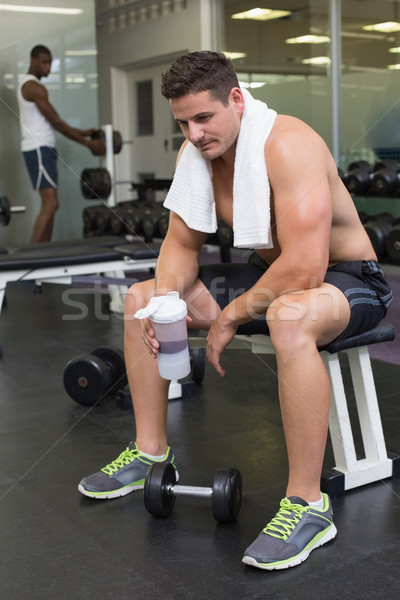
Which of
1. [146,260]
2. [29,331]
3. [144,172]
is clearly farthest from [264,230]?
[144,172]

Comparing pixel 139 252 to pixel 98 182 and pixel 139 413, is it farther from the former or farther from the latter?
pixel 98 182

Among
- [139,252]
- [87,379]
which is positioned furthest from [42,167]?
[87,379]

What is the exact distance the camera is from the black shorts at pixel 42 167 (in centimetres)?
483

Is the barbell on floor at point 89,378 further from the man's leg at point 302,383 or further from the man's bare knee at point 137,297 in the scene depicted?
the man's leg at point 302,383

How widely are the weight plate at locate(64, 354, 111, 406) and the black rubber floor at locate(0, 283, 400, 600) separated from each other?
0.12ft

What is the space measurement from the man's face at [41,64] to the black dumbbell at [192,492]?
3850 millimetres

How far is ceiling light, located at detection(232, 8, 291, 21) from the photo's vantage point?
216 inches

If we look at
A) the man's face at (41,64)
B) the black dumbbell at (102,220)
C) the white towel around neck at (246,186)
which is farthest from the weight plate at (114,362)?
the man's face at (41,64)

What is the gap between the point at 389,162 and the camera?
4.27 metres

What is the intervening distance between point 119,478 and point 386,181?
3.02 metres

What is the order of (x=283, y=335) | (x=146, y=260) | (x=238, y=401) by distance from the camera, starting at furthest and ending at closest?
(x=146, y=260) < (x=238, y=401) < (x=283, y=335)

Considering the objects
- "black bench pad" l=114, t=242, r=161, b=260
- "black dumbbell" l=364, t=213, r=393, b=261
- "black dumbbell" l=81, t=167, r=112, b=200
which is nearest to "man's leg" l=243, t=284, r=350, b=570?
"black bench pad" l=114, t=242, r=161, b=260

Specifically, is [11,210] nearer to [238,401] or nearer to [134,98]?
[238,401]

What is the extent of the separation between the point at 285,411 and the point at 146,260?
1888 millimetres
